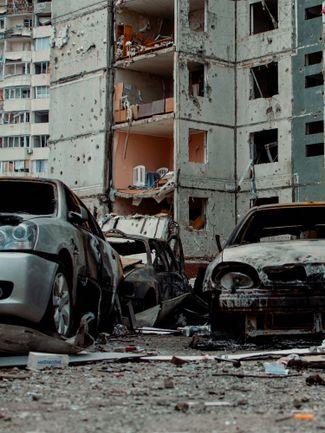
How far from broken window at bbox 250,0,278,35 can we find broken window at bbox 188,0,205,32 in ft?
7.82

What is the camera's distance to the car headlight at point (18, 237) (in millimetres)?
7203

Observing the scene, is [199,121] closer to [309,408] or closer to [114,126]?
[114,126]

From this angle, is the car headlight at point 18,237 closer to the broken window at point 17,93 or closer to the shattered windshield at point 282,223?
the shattered windshield at point 282,223

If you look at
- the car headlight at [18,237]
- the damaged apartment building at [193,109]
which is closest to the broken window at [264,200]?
the damaged apartment building at [193,109]

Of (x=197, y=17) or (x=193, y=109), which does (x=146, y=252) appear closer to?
(x=193, y=109)

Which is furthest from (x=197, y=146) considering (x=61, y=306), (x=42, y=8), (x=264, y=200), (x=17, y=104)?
(x=42, y=8)

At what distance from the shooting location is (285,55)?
1532 inches

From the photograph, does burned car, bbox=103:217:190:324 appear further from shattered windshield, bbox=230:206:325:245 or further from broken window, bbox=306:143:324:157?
broken window, bbox=306:143:324:157

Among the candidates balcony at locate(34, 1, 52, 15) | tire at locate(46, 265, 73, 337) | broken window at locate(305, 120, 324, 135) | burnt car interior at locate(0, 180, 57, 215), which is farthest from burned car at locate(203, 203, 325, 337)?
balcony at locate(34, 1, 52, 15)

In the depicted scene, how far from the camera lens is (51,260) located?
24.7ft

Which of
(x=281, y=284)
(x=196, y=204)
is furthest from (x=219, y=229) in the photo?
(x=281, y=284)

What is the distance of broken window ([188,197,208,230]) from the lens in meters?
38.8

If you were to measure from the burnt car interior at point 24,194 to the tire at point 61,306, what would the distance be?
131 cm

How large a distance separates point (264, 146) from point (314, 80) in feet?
13.0
